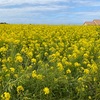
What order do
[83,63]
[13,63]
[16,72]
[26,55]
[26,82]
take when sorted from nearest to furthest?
[26,82], [16,72], [13,63], [83,63], [26,55]

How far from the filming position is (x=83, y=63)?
5.46 meters

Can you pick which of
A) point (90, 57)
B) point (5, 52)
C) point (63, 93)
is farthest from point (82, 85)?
point (5, 52)

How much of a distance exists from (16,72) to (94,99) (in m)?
1.10

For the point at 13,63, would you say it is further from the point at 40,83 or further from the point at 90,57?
the point at 90,57

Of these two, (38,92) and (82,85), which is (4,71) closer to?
(38,92)

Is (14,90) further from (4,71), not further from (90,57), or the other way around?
(90,57)

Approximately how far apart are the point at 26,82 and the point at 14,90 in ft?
0.57

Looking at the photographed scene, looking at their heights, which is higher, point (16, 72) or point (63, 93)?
point (16, 72)

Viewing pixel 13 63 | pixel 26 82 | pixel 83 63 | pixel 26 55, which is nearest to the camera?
pixel 26 82

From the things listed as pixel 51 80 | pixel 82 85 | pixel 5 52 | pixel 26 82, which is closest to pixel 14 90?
pixel 26 82

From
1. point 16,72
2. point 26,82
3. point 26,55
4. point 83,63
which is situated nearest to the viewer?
point 26,82

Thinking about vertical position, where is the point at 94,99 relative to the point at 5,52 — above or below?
below

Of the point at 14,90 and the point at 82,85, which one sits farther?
the point at 82,85

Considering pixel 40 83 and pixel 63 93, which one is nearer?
pixel 40 83
